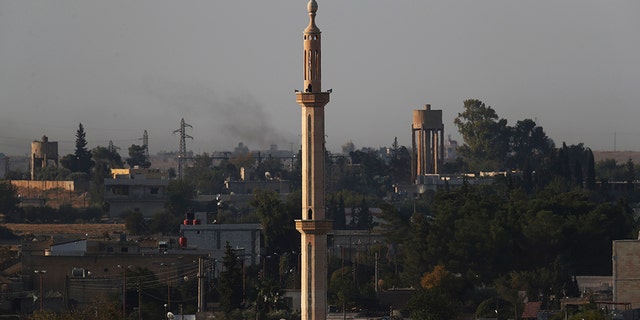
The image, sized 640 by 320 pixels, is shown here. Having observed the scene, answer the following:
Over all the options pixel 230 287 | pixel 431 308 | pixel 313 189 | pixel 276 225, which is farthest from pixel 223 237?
pixel 313 189

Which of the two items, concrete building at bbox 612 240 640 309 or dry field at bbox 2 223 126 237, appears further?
dry field at bbox 2 223 126 237

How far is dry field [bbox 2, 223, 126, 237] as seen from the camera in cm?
14888

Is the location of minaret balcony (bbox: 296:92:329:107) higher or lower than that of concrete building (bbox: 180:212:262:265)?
higher

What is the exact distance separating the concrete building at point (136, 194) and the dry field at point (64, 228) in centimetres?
604

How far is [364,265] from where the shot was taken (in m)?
114

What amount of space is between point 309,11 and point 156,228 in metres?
86.7

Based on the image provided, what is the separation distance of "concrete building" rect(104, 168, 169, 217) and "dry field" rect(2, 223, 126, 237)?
19.8 feet

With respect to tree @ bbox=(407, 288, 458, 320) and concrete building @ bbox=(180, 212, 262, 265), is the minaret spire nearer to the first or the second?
tree @ bbox=(407, 288, 458, 320)

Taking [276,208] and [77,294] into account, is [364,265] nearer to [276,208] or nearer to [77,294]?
[276,208]

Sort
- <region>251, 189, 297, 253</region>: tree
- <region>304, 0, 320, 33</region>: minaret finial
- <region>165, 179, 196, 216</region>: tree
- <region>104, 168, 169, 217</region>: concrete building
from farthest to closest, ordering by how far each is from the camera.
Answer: <region>104, 168, 169, 217</region>: concrete building < <region>165, 179, 196, 216</region>: tree < <region>251, 189, 297, 253</region>: tree < <region>304, 0, 320, 33</region>: minaret finial

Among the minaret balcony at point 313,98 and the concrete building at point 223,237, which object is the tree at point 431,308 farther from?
the concrete building at point 223,237

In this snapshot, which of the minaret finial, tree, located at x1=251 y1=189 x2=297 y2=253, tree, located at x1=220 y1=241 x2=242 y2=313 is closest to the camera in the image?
the minaret finial

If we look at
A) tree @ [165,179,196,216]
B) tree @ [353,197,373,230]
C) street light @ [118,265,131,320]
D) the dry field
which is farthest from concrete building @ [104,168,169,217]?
street light @ [118,265,131,320]

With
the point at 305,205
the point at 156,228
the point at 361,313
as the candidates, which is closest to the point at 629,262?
the point at 361,313
